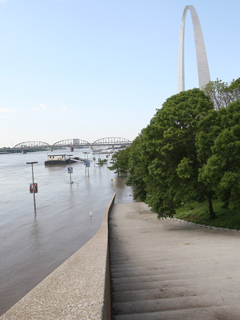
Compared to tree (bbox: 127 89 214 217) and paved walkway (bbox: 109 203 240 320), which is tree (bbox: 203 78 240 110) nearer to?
tree (bbox: 127 89 214 217)

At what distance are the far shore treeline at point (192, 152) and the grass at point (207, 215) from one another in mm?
669

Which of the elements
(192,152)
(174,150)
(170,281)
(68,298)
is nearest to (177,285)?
(170,281)

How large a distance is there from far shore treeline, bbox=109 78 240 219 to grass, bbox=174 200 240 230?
669mm

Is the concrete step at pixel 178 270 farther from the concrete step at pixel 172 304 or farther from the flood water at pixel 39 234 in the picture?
the flood water at pixel 39 234

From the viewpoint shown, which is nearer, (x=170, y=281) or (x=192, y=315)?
(x=192, y=315)

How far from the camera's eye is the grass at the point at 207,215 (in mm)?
15258

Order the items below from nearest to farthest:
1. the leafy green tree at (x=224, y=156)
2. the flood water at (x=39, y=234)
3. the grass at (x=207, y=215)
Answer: the flood water at (x=39, y=234)
the leafy green tree at (x=224, y=156)
the grass at (x=207, y=215)

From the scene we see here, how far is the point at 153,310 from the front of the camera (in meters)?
3.99

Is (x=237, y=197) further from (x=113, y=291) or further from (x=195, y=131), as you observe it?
(x=113, y=291)

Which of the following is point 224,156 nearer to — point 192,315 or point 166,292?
point 166,292

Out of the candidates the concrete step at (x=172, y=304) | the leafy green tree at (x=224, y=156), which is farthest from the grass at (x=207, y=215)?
the concrete step at (x=172, y=304)

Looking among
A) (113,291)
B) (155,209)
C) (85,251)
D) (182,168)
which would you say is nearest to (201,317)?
(113,291)

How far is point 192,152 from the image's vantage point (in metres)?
15.8

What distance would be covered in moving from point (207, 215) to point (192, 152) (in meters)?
4.90
